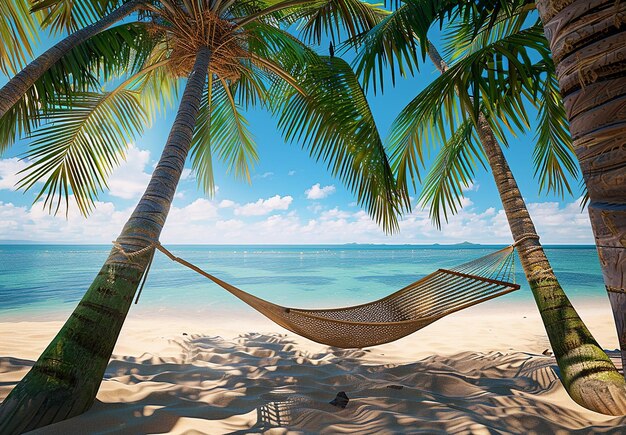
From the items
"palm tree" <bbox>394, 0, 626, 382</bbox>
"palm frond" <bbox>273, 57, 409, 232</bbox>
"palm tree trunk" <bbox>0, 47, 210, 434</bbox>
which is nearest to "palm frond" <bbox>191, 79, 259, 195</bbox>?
"palm frond" <bbox>273, 57, 409, 232</bbox>

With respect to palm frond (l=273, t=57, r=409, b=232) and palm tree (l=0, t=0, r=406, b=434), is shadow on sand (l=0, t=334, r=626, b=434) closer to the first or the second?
palm tree (l=0, t=0, r=406, b=434)

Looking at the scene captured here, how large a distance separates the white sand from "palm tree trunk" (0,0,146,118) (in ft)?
3.91

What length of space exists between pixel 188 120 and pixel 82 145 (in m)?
1.27

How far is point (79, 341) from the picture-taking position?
1042 mm

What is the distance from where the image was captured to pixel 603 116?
44 cm

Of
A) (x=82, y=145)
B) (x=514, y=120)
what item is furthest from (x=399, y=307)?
(x=82, y=145)

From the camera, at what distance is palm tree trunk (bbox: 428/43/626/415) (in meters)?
1.29

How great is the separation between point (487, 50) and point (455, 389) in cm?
148

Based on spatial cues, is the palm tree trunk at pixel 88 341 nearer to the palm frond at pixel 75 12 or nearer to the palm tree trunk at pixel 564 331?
the palm frond at pixel 75 12

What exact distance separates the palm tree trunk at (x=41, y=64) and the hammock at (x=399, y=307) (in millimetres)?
916

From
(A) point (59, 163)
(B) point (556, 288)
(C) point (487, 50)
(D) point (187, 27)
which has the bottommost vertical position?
(B) point (556, 288)

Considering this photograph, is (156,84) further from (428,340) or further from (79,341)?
(428,340)

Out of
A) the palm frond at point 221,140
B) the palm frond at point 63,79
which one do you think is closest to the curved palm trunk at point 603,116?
the palm frond at point 63,79

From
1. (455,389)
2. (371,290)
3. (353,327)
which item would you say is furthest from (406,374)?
(371,290)
